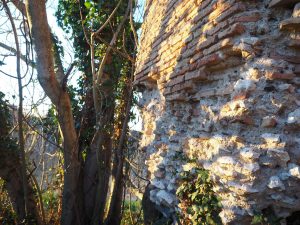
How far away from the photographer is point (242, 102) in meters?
2.06

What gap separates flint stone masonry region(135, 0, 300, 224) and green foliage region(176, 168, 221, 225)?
0.09 metres

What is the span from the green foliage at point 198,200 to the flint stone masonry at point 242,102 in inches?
3.3

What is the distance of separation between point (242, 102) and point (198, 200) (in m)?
0.89

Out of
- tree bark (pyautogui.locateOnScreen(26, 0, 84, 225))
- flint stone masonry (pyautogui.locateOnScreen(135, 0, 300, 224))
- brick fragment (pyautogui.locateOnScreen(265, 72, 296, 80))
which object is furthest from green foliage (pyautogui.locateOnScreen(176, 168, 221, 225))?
tree bark (pyautogui.locateOnScreen(26, 0, 84, 225))

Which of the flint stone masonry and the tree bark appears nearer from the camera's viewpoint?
the flint stone masonry

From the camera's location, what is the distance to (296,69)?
202 cm

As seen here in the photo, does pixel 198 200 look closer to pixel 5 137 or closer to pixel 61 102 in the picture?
pixel 61 102

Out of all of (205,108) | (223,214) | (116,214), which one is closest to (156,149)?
(205,108)

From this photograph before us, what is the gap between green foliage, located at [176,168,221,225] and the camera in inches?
90.9

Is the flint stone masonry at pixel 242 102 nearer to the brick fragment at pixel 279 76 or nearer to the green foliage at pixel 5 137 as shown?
the brick fragment at pixel 279 76

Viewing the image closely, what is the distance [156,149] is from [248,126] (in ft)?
5.29

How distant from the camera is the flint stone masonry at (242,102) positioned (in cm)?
196

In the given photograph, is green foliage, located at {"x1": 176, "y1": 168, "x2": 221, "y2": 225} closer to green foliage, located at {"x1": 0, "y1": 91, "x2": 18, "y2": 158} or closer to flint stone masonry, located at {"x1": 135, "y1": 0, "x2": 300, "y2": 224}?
flint stone masonry, located at {"x1": 135, "y1": 0, "x2": 300, "y2": 224}

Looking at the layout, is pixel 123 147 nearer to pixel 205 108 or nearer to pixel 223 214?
pixel 205 108
